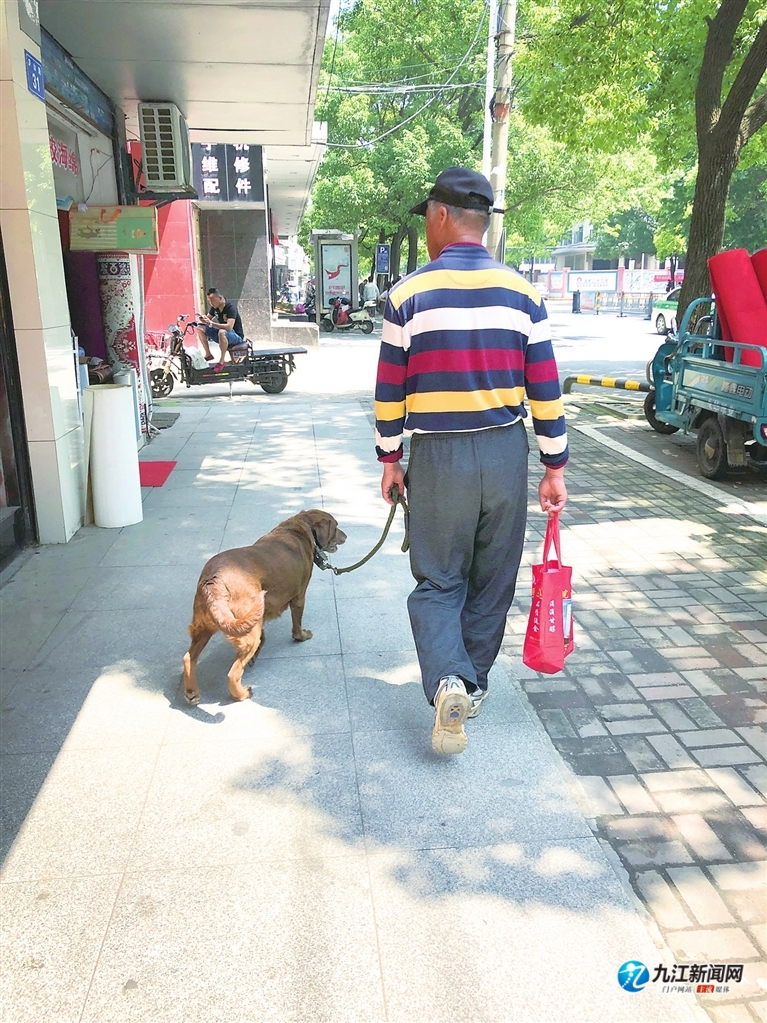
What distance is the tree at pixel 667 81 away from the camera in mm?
10242

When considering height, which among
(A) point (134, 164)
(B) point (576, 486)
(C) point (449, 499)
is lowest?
(B) point (576, 486)

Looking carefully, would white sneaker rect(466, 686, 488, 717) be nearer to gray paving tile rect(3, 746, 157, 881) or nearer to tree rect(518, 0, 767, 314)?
gray paving tile rect(3, 746, 157, 881)

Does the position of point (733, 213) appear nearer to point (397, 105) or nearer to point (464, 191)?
point (397, 105)

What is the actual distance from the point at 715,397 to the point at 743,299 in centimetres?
97

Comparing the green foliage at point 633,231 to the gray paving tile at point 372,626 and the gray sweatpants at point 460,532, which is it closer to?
the gray paving tile at point 372,626

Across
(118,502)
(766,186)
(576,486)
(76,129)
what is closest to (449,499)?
(118,502)

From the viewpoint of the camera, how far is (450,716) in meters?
2.96

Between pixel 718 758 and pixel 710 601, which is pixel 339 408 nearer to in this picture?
pixel 710 601

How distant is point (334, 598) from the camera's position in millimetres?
4883

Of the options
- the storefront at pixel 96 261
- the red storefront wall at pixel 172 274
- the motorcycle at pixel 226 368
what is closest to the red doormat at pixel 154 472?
the storefront at pixel 96 261

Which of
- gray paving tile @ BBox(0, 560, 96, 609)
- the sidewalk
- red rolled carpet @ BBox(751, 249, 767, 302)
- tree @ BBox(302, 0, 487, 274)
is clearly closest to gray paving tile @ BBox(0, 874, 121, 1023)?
the sidewalk

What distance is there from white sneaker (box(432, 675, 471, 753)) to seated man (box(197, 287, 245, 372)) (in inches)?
414

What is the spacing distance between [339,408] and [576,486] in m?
4.93

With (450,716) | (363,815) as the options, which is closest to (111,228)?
(450,716)
